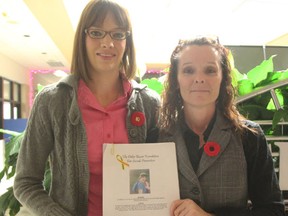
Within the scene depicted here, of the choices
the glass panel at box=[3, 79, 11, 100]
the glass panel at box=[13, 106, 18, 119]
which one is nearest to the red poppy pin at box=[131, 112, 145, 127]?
the glass panel at box=[3, 79, 11, 100]

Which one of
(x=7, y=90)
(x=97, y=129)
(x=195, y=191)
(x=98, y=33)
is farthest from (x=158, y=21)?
(x=7, y=90)

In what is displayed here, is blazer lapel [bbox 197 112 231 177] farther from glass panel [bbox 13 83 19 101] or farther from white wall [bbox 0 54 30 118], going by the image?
glass panel [bbox 13 83 19 101]

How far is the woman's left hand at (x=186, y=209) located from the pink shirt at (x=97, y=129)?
26cm

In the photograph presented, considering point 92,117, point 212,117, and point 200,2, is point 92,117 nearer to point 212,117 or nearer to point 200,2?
point 212,117

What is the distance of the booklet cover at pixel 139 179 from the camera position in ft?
3.34

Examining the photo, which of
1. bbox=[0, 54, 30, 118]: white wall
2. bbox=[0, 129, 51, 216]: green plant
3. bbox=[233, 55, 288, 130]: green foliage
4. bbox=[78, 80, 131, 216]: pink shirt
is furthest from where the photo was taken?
bbox=[0, 54, 30, 118]: white wall

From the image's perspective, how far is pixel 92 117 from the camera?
1.11 metres

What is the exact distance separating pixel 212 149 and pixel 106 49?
51cm

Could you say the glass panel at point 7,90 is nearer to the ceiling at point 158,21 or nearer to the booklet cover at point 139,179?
the ceiling at point 158,21

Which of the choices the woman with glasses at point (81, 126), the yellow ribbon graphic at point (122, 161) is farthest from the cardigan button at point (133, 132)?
the yellow ribbon graphic at point (122, 161)

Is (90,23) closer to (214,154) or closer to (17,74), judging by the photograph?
(214,154)

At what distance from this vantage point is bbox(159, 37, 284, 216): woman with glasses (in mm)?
1015

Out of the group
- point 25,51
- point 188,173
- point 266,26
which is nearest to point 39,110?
point 188,173

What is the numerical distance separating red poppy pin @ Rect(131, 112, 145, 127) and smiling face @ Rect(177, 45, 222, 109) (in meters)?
0.17
